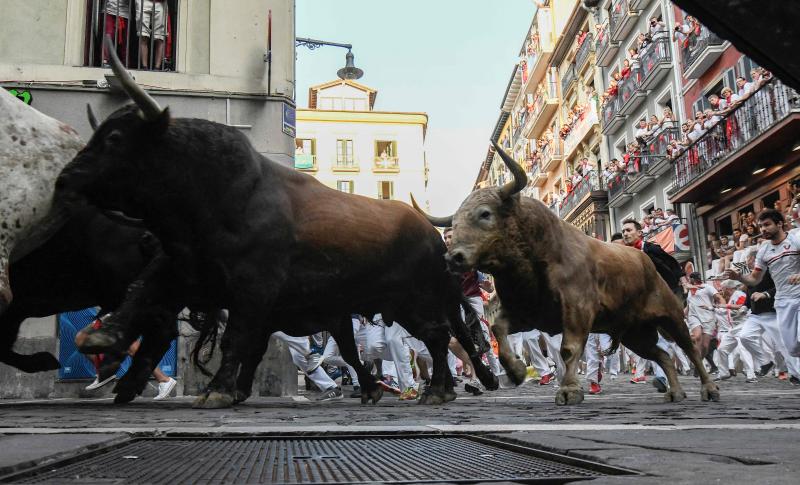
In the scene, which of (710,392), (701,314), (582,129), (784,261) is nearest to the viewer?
(710,392)

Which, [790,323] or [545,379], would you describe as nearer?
[790,323]

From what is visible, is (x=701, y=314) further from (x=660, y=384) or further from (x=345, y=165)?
(x=345, y=165)

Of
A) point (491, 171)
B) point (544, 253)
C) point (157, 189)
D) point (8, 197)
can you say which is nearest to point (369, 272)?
point (544, 253)

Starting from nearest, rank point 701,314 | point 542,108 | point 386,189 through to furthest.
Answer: point 701,314
point 542,108
point 386,189

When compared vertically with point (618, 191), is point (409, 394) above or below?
below

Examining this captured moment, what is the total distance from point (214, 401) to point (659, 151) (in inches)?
1025

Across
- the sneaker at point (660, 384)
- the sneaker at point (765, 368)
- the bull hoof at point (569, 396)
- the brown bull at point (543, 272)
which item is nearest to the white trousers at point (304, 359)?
the brown bull at point (543, 272)

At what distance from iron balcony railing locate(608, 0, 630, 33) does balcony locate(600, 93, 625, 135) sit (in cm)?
295

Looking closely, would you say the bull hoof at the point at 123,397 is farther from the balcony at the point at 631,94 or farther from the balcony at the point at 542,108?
the balcony at the point at 542,108

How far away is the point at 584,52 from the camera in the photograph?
38.8 metres

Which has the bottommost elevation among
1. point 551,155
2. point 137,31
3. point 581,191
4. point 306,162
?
point 137,31

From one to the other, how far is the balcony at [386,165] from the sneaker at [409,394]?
54198mm

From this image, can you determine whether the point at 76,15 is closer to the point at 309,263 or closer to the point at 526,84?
the point at 309,263

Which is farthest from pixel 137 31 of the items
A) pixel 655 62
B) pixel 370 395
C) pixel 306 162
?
pixel 306 162
